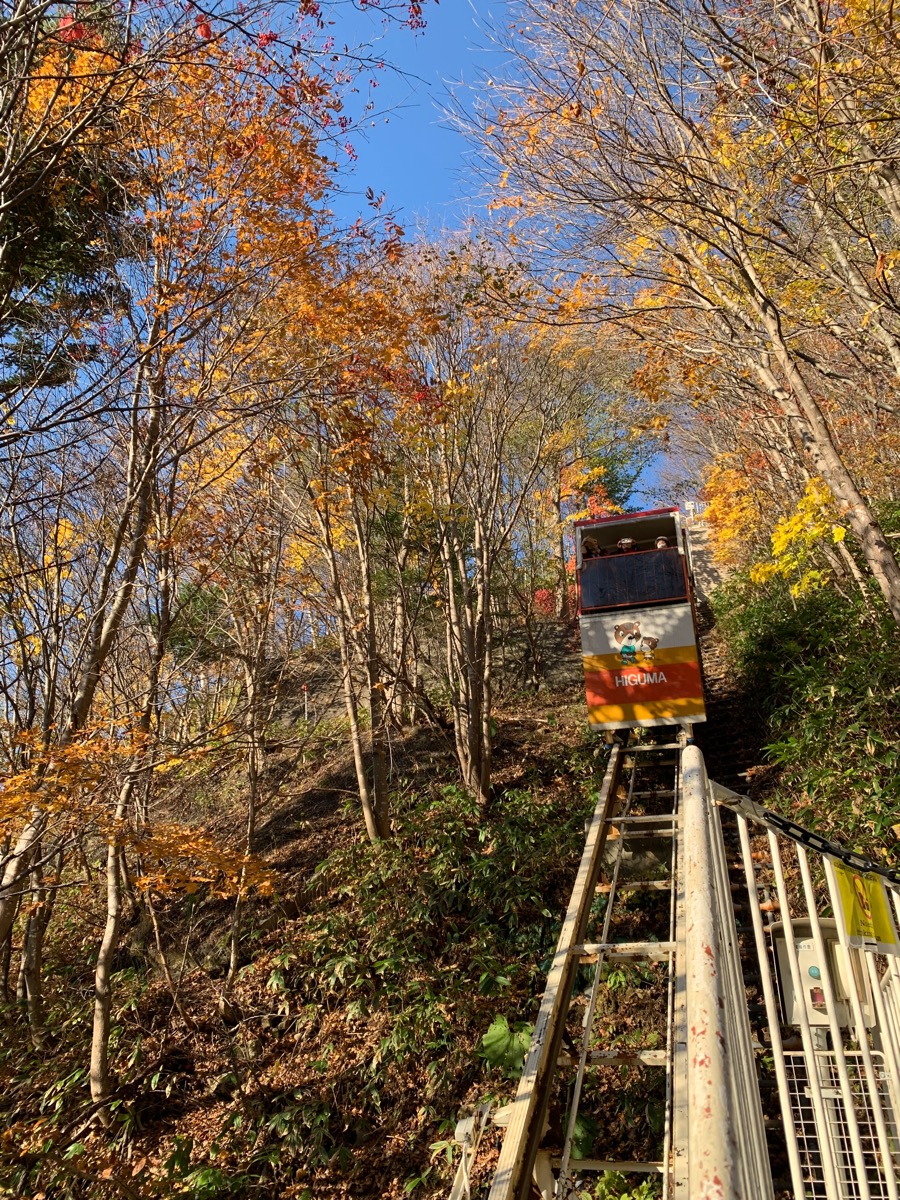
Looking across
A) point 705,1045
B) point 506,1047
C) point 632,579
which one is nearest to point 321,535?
point 632,579

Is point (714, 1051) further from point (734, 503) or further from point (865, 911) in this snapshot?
point (734, 503)

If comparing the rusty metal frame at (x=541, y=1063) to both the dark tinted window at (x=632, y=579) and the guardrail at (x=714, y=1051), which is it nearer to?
the guardrail at (x=714, y=1051)

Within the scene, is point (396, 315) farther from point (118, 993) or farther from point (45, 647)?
point (118, 993)

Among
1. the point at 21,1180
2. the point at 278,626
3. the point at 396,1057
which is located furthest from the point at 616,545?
the point at 21,1180

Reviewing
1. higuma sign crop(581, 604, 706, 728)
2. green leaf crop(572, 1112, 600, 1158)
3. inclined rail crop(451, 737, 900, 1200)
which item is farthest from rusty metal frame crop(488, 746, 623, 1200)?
higuma sign crop(581, 604, 706, 728)

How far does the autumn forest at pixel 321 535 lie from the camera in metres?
5.13

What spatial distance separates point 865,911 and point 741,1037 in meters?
1.16

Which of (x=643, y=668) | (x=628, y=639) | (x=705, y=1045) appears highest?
(x=628, y=639)

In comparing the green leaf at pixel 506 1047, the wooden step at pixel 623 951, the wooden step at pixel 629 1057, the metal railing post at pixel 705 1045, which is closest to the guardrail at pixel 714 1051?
the metal railing post at pixel 705 1045

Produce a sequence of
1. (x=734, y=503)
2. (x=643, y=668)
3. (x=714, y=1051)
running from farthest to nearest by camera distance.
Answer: (x=734, y=503)
(x=643, y=668)
(x=714, y=1051)

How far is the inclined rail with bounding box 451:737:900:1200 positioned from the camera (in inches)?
56.1

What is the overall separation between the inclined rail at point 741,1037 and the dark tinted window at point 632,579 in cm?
331

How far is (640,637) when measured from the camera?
817 centimetres

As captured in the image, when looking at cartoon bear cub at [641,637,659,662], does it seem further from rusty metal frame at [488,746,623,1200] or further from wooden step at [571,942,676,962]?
wooden step at [571,942,676,962]
